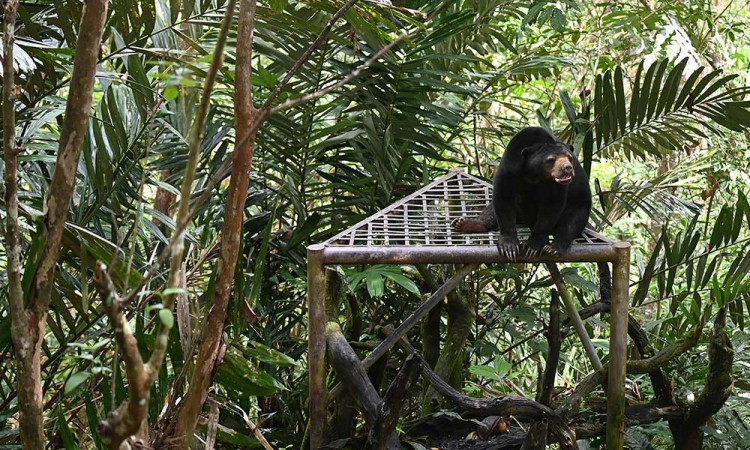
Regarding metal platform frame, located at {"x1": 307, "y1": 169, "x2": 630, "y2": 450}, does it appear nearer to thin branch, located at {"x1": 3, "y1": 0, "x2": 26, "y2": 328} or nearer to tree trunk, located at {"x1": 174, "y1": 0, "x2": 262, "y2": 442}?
tree trunk, located at {"x1": 174, "y1": 0, "x2": 262, "y2": 442}

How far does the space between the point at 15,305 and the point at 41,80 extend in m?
1.72

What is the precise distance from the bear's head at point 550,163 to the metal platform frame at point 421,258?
257 mm

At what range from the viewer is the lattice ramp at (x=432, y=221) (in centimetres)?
297

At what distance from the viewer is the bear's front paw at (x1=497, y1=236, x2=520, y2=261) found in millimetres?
2957

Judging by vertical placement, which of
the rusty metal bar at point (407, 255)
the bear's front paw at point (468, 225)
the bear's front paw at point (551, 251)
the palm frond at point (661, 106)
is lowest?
the bear's front paw at point (551, 251)

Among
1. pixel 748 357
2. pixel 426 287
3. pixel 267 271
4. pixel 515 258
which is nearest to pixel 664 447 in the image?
pixel 748 357

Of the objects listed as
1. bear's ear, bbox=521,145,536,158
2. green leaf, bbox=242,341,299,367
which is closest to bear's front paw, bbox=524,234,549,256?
bear's ear, bbox=521,145,536,158

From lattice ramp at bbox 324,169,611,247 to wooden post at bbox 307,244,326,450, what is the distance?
0.10 meters

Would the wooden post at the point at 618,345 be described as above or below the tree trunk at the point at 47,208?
below

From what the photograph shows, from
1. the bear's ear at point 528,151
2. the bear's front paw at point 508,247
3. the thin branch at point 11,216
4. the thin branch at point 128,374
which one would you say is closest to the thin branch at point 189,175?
the thin branch at point 128,374

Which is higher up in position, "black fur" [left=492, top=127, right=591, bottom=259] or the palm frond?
the palm frond

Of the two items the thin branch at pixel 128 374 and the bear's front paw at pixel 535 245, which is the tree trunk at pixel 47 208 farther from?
the bear's front paw at pixel 535 245

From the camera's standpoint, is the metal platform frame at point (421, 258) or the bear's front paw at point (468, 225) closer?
the metal platform frame at point (421, 258)

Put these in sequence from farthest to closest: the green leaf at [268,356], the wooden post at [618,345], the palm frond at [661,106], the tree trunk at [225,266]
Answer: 1. the palm frond at [661,106]
2. the wooden post at [618,345]
3. the green leaf at [268,356]
4. the tree trunk at [225,266]
